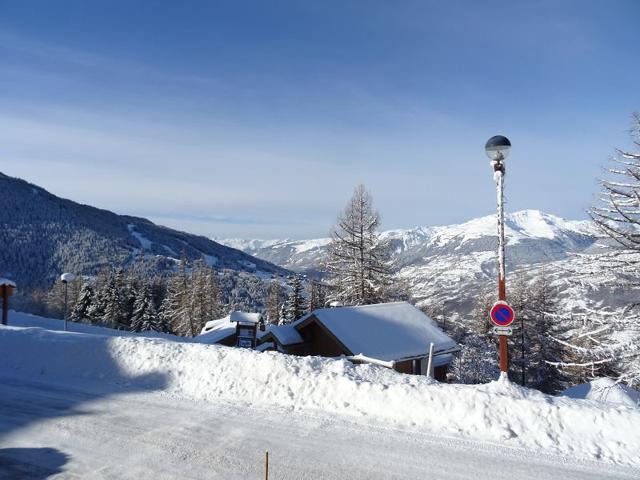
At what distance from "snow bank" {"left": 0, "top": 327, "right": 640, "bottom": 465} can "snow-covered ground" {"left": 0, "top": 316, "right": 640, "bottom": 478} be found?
0.08 ft

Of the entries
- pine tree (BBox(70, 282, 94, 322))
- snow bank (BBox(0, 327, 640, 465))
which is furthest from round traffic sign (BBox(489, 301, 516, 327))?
pine tree (BBox(70, 282, 94, 322))

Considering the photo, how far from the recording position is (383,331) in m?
23.5

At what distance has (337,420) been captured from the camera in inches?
327

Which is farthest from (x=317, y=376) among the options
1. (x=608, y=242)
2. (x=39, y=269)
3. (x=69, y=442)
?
(x=39, y=269)

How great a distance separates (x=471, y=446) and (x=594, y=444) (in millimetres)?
1940

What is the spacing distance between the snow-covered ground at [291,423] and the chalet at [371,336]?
12.1m

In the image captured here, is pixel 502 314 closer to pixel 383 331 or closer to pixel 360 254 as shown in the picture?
pixel 383 331

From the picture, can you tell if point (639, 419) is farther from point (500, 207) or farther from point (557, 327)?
point (557, 327)

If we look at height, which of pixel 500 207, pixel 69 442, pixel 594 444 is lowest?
pixel 69 442

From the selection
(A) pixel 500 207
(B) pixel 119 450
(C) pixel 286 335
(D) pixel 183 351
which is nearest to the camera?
(B) pixel 119 450

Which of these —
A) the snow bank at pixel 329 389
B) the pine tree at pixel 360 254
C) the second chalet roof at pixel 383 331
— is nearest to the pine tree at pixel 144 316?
the pine tree at pixel 360 254

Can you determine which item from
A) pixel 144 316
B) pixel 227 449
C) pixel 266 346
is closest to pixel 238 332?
pixel 266 346

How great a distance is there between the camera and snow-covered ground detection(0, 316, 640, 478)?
6625mm

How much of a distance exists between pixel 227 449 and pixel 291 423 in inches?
Answer: 56.7
